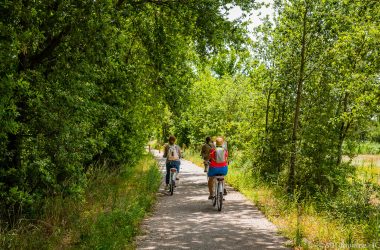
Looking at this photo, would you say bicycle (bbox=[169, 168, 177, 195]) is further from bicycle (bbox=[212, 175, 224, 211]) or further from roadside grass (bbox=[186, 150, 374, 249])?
bicycle (bbox=[212, 175, 224, 211])

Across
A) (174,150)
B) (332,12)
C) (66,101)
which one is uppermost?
(332,12)

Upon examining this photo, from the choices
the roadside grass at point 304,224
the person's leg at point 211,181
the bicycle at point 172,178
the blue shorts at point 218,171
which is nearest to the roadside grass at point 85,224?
the person's leg at point 211,181

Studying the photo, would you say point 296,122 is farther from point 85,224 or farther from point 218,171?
point 85,224

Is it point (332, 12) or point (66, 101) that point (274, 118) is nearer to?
point (332, 12)

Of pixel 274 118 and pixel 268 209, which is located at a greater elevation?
pixel 274 118

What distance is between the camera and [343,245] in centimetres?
652

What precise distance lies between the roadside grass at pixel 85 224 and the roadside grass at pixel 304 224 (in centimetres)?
314

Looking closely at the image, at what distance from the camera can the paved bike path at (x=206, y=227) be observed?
704 centimetres

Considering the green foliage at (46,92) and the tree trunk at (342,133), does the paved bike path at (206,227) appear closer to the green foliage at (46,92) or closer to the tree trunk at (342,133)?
the green foliage at (46,92)

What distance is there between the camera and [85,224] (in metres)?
7.30

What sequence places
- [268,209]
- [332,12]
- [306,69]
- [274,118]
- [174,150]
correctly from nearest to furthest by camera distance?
[268,209] < [332,12] < [306,69] < [174,150] < [274,118]

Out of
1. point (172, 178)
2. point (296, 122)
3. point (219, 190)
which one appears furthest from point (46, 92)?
point (296, 122)

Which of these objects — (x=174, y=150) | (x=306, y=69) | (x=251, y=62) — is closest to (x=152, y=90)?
(x=174, y=150)

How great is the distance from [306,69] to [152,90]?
5.77 meters
